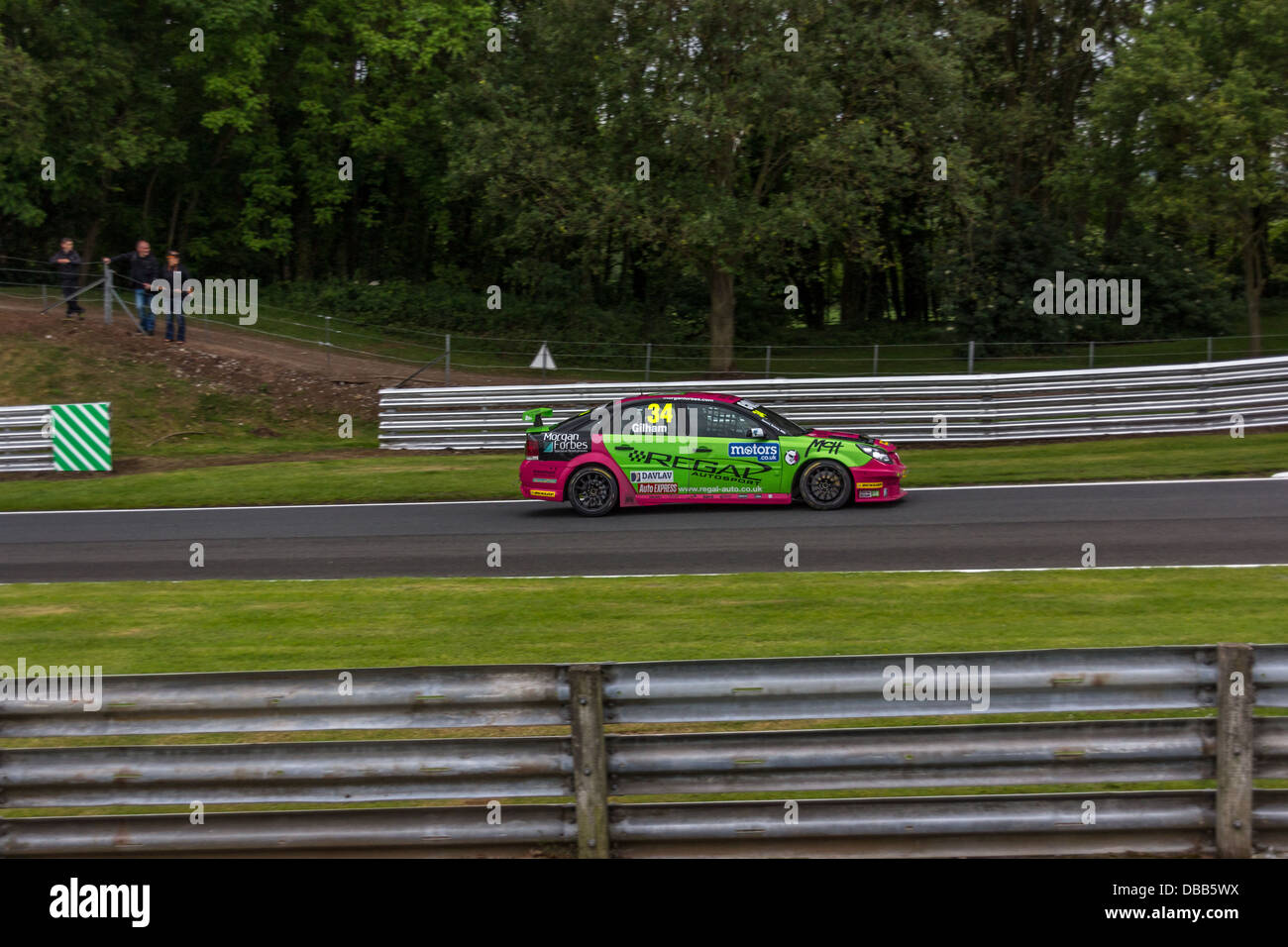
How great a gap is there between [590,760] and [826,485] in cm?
1018

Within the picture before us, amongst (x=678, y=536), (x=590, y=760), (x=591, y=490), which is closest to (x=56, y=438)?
(x=591, y=490)

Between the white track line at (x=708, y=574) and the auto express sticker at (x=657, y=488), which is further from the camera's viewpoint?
the auto express sticker at (x=657, y=488)

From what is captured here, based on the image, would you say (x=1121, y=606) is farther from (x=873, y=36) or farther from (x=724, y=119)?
(x=873, y=36)

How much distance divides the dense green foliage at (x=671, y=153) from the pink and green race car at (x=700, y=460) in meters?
12.2

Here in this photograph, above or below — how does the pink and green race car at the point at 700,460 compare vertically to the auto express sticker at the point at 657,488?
above

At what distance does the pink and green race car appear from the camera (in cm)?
1519

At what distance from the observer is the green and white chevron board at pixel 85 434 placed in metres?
20.7

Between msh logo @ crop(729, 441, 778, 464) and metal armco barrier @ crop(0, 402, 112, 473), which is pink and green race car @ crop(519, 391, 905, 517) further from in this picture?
metal armco barrier @ crop(0, 402, 112, 473)

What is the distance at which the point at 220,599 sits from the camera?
1141 centimetres

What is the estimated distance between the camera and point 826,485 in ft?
49.8

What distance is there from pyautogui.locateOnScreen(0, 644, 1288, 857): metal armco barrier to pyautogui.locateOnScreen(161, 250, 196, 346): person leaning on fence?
75.7 ft

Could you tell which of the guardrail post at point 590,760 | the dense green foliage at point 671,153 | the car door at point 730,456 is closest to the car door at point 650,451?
the car door at point 730,456

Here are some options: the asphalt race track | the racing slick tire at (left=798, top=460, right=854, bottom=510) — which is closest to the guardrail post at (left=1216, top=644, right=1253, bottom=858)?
the asphalt race track

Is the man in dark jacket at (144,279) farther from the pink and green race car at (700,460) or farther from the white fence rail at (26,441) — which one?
the pink and green race car at (700,460)
